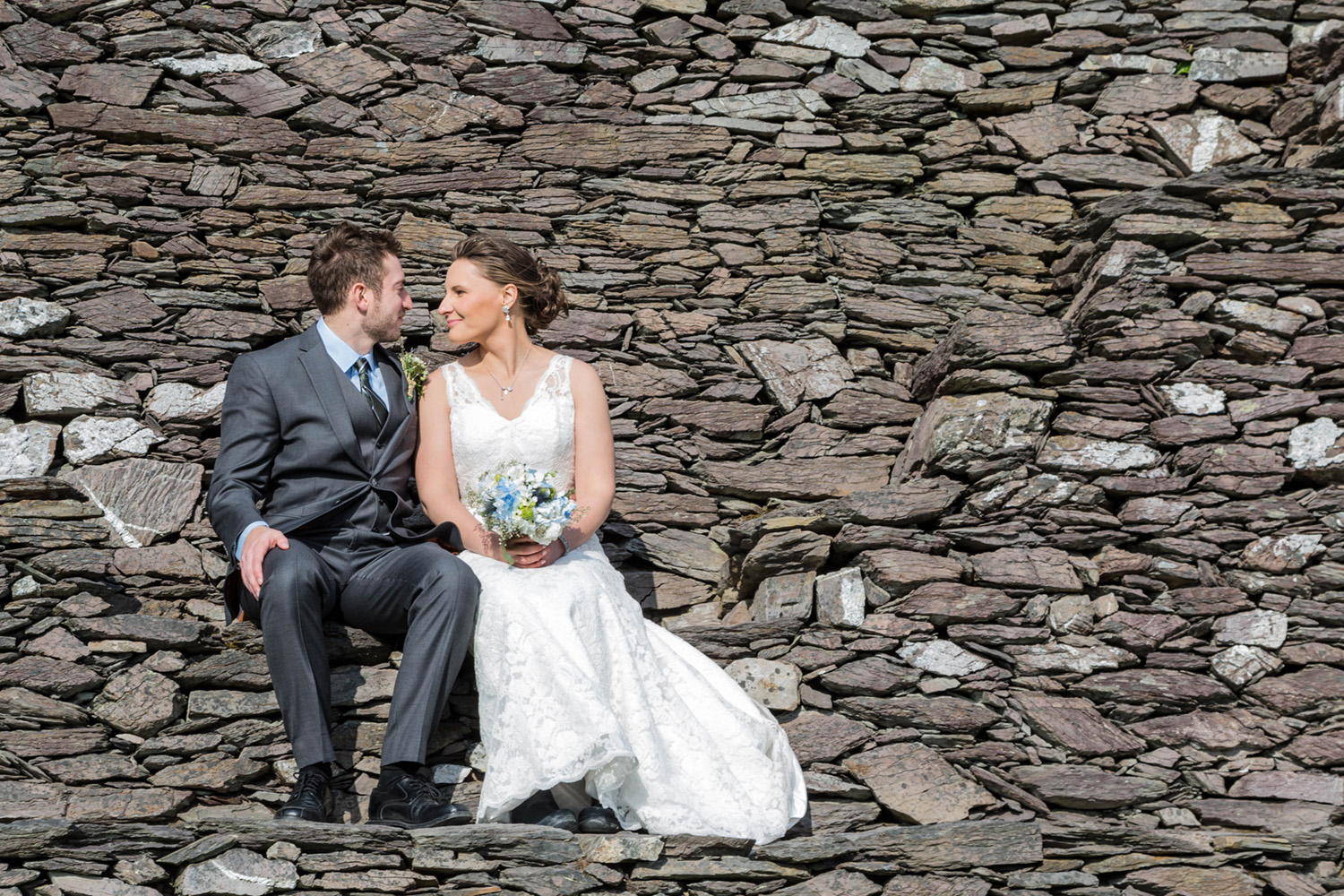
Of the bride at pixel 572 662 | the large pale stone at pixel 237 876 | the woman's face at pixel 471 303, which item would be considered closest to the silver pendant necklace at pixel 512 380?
the bride at pixel 572 662

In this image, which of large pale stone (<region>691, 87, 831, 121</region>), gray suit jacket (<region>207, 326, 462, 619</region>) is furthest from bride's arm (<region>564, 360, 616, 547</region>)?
large pale stone (<region>691, 87, 831, 121</region>)

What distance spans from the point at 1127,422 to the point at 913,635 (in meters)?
1.67

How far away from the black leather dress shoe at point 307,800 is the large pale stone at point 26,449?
256 centimetres

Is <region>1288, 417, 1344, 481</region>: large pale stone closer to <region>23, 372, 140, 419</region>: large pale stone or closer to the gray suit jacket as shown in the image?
the gray suit jacket

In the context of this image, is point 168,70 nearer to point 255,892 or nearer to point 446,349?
point 446,349

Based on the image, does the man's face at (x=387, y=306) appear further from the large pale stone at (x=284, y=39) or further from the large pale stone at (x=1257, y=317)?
the large pale stone at (x=1257, y=317)

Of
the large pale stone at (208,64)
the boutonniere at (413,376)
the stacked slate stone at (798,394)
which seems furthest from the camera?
the large pale stone at (208,64)

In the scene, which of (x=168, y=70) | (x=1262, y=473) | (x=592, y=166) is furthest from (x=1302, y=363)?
(x=168, y=70)

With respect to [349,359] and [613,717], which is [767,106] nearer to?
[349,359]

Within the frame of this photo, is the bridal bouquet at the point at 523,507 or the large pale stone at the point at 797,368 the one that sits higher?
the large pale stone at the point at 797,368

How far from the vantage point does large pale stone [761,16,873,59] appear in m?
8.54

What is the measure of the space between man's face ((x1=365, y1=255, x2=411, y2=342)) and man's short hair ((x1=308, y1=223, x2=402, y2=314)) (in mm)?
31

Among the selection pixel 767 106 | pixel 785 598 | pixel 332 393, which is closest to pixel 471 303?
pixel 332 393

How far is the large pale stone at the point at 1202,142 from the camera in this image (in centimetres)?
817
